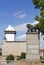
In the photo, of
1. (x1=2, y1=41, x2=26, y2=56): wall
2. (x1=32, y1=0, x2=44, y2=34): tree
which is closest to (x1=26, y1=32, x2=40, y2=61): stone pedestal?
(x1=32, y1=0, x2=44, y2=34): tree

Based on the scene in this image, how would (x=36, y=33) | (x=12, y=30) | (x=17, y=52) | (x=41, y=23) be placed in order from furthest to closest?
(x=12, y=30) → (x=17, y=52) → (x=36, y=33) → (x=41, y=23)

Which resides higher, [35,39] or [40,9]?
[40,9]

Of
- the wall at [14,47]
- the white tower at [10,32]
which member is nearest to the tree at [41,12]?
the wall at [14,47]

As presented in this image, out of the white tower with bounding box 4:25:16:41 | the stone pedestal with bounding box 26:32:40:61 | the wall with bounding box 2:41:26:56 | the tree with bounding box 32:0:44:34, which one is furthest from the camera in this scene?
the white tower with bounding box 4:25:16:41

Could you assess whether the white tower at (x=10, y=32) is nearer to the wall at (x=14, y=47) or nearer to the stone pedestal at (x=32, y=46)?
the wall at (x=14, y=47)

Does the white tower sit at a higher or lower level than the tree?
higher

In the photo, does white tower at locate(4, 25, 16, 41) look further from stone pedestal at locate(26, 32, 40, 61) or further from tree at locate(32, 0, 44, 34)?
tree at locate(32, 0, 44, 34)

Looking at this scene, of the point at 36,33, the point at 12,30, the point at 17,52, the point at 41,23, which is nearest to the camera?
the point at 41,23

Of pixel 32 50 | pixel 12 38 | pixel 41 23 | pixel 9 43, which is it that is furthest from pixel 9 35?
pixel 41 23

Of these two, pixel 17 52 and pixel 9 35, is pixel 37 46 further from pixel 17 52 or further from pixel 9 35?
pixel 9 35

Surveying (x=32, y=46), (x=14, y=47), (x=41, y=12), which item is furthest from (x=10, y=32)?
(x=41, y=12)

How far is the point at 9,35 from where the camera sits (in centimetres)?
9012

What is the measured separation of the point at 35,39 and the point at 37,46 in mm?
863

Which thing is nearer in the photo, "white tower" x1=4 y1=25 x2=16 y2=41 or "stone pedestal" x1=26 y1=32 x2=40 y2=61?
"stone pedestal" x1=26 y1=32 x2=40 y2=61
